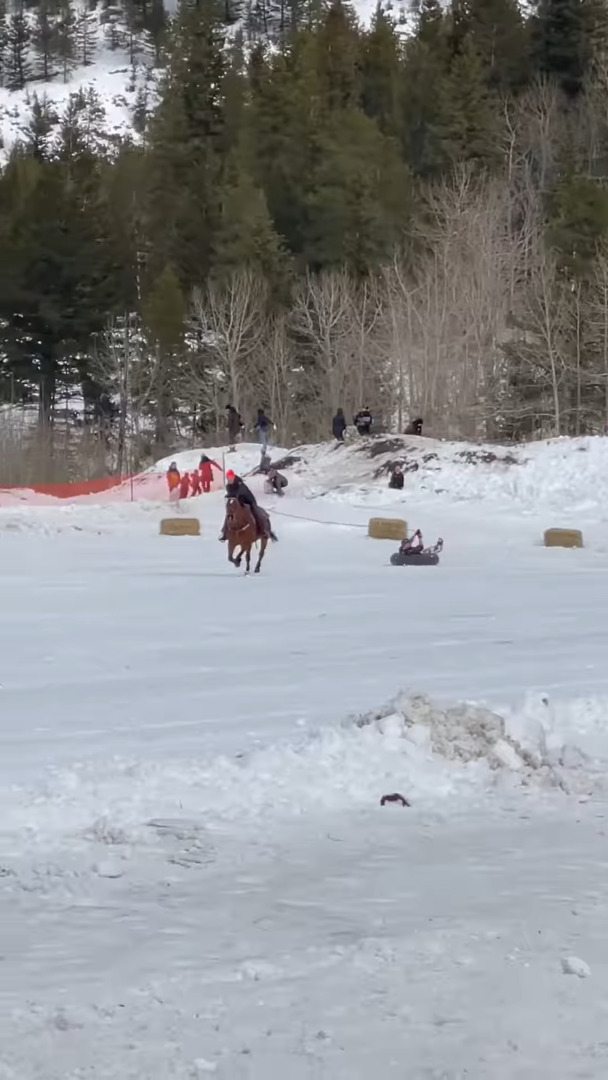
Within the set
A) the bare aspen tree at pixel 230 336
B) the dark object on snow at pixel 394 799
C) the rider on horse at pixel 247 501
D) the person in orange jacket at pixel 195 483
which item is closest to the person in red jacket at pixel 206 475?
the person in orange jacket at pixel 195 483

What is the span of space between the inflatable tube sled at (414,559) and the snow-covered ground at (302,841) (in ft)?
18.6

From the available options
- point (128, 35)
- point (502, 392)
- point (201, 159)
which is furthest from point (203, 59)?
point (128, 35)

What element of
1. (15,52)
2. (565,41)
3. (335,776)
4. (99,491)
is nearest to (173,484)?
(99,491)

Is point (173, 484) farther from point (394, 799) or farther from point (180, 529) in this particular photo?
point (394, 799)

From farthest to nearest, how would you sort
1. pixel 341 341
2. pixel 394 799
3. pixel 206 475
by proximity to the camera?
pixel 341 341 < pixel 206 475 < pixel 394 799

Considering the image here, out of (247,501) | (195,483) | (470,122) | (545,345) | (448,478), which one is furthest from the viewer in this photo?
(470,122)

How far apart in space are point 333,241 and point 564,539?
34563 millimetres

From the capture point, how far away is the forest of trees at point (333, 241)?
49062mm

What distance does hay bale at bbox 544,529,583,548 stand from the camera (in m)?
26.2

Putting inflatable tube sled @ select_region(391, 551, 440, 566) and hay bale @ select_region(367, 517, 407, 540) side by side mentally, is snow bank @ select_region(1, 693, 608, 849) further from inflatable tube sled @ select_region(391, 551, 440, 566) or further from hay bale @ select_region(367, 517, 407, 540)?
hay bale @ select_region(367, 517, 407, 540)

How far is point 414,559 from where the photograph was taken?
2267 centimetres

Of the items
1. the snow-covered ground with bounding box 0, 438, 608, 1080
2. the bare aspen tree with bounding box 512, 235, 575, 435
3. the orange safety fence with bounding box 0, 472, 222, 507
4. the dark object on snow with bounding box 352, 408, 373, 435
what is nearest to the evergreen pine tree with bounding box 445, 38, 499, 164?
the bare aspen tree with bounding box 512, 235, 575, 435

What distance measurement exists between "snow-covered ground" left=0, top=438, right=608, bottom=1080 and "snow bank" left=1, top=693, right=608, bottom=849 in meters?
0.02

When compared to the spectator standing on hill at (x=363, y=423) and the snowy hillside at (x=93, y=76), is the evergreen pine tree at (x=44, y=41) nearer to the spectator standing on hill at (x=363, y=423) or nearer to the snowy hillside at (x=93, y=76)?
the snowy hillside at (x=93, y=76)
